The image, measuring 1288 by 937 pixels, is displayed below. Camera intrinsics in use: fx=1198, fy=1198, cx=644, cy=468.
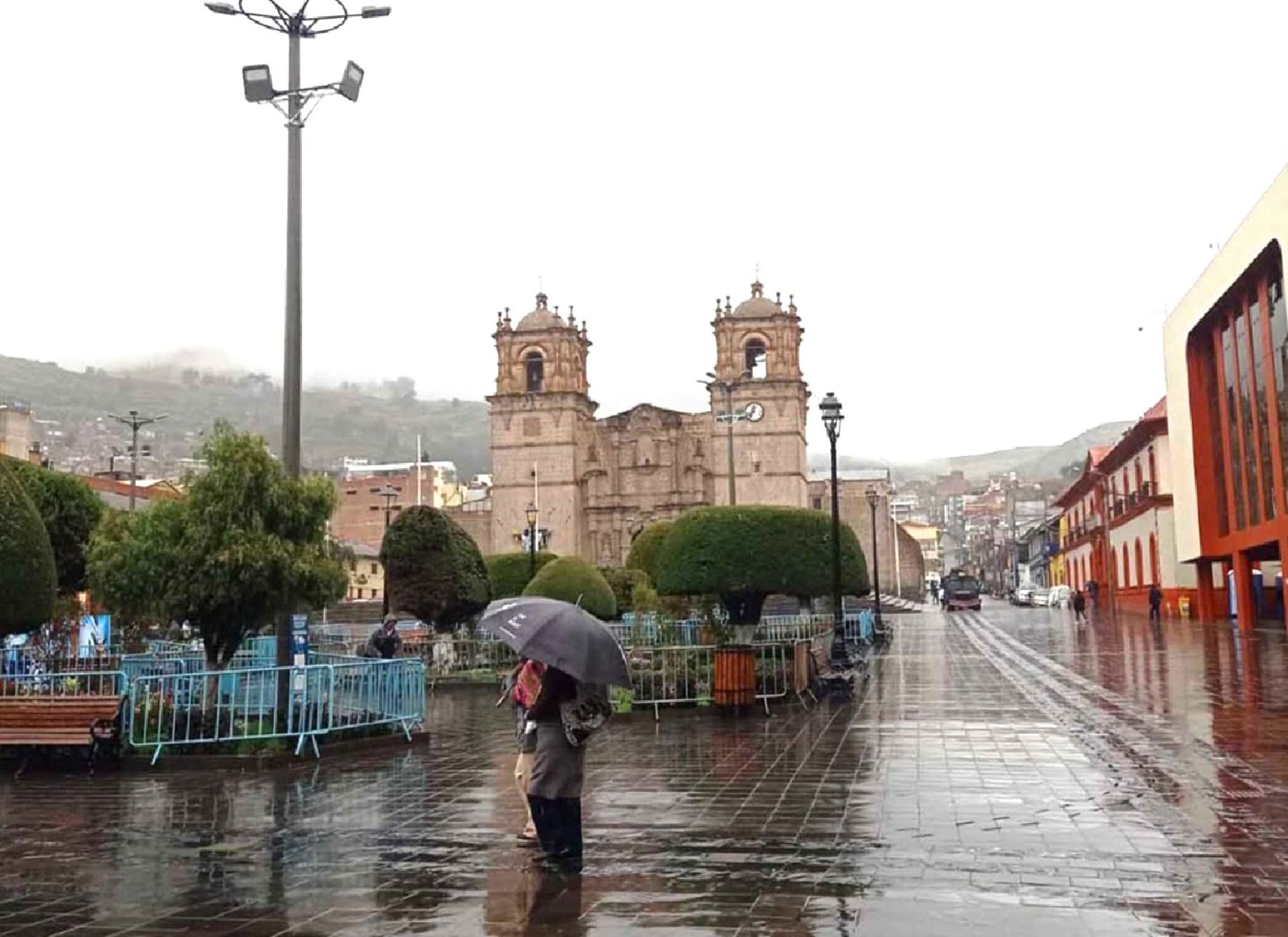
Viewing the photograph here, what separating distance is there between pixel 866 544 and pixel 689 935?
8237cm

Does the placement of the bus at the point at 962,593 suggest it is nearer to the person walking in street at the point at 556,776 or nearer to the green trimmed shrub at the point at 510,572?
the green trimmed shrub at the point at 510,572

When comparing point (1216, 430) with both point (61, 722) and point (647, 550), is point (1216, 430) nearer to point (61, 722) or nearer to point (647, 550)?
point (647, 550)

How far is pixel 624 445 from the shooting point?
7706cm

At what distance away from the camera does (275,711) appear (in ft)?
35.4

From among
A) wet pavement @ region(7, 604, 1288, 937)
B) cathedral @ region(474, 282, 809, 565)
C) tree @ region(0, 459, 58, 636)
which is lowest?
wet pavement @ region(7, 604, 1288, 937)

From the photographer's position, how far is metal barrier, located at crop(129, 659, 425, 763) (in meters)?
10.7

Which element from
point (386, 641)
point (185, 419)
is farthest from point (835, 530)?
point (185, 419)

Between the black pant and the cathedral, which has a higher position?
the cathedral

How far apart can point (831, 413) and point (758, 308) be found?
184 feet

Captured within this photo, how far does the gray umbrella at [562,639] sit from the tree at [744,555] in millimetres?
13301

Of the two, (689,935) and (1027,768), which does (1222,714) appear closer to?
(1027,768)

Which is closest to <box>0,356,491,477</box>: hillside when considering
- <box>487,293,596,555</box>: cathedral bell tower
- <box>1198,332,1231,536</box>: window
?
<box>487,293,596,555</box>: cathedral bell tower

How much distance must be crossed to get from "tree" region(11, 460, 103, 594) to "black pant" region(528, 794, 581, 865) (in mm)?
12085

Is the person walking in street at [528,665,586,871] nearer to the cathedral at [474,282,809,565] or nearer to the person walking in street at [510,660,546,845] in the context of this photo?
the person walking in street at [510,660,546,845]
